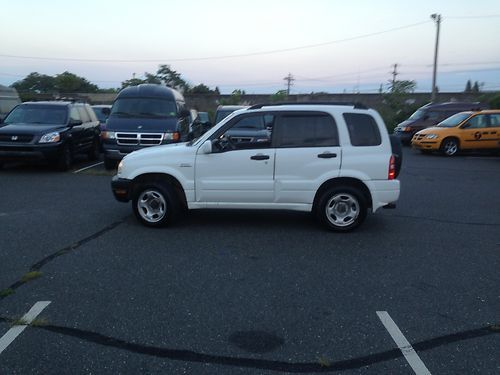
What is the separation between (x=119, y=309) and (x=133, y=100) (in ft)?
30.1

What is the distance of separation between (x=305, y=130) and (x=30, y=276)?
12.9 feet

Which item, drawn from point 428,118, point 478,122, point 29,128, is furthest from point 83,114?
point 428,118

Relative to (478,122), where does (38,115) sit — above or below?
above

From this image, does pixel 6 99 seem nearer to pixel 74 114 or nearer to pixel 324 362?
pixel 74 114

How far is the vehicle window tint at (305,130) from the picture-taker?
6637mm

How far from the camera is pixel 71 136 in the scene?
1254cm

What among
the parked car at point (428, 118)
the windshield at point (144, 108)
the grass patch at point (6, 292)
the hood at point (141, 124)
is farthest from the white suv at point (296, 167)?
the parked car at point (428, 118)

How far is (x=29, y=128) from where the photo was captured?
11.8m

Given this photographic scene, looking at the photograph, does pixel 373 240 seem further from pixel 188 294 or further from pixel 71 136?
pixel 71 136

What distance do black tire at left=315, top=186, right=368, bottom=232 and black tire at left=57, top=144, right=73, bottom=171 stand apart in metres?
7.95

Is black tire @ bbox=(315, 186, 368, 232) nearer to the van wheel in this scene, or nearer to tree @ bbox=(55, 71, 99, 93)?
the van wheel

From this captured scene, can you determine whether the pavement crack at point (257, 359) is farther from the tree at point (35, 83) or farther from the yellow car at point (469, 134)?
the tree at point (35, 83)

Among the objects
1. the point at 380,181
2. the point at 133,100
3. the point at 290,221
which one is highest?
the point at 133,100

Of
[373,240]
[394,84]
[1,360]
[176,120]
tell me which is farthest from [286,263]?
[394,84]
